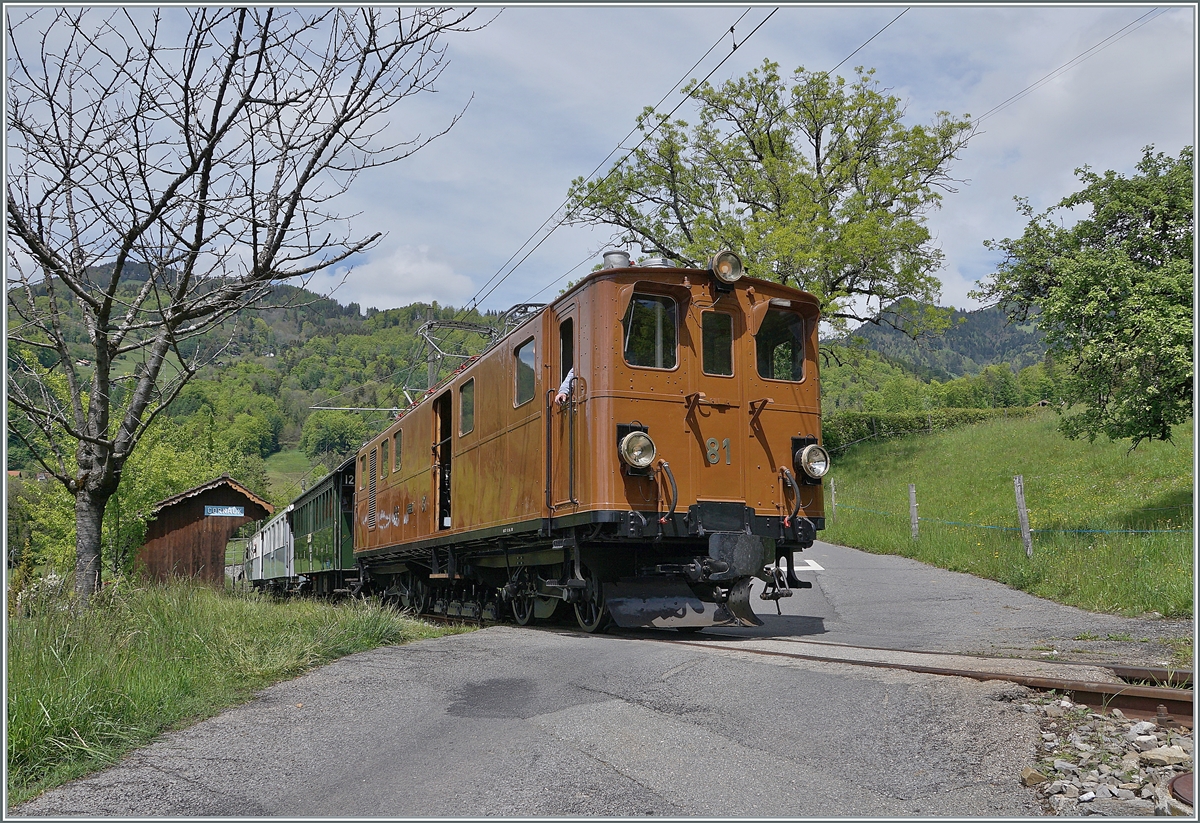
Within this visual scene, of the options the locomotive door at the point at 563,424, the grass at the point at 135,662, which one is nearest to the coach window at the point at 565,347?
the locomotive door at the point at 563,424

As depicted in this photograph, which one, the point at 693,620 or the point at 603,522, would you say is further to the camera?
the point at 693,620

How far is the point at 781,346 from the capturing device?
948cm

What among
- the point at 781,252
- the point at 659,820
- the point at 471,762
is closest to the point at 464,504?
the point at 471,762

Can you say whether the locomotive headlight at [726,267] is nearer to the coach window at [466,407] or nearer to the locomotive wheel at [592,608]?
the locomotive wheel at [592,608]

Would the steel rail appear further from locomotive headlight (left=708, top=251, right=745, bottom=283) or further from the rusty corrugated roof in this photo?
the rusty corrugated roof

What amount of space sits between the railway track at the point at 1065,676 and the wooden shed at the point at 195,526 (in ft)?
90.3

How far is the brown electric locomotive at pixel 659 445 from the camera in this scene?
27.0 feet

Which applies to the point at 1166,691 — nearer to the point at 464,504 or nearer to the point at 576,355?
the point at 576,355

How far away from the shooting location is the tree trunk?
24.3 ft

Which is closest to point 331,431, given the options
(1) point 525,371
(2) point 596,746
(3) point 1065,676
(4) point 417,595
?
(4) point 417,595

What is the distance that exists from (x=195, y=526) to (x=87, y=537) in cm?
2580

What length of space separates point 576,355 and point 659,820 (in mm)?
5581

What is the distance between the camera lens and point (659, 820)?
354cm

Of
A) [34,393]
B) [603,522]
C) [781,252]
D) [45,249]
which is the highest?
[781,252]
